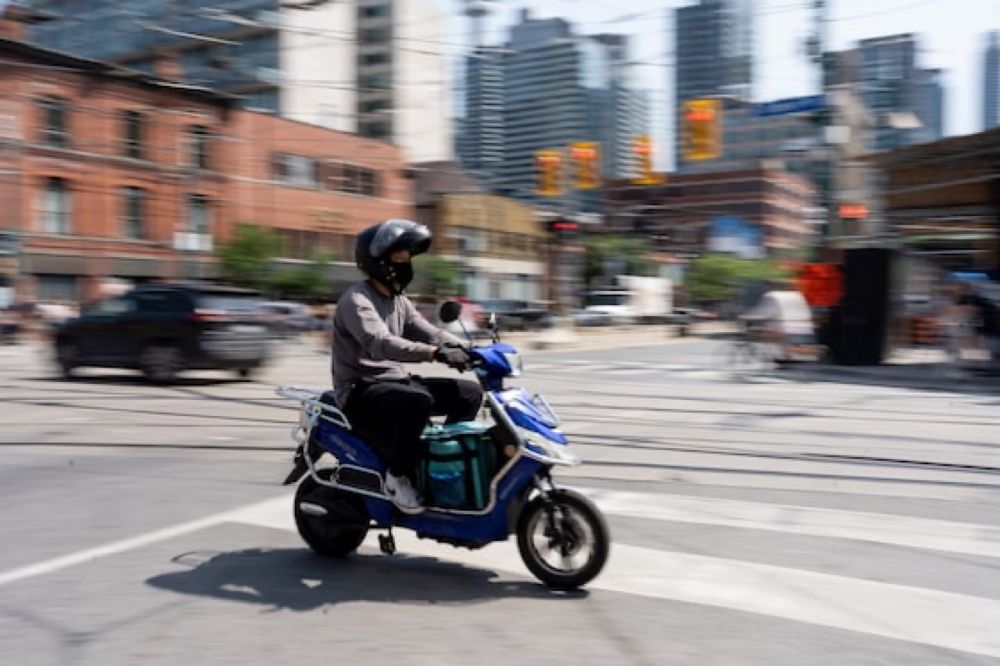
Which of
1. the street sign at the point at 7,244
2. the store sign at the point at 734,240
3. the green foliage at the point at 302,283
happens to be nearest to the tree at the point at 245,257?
the green foliage at the point at 302,283

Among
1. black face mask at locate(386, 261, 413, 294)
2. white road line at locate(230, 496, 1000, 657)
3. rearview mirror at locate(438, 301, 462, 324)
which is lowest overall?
white road line at locate(230, 496, 1000, 657)

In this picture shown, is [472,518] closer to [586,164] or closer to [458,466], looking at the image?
[458,466]

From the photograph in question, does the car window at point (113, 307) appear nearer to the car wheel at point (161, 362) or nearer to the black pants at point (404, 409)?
the car wheel at point (161, 362)

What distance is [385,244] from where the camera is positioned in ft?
16.4

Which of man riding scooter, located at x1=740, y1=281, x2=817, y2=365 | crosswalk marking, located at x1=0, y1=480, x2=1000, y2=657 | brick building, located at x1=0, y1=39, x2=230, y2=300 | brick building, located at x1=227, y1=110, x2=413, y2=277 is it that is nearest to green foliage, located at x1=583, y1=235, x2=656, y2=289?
brick building, located at x1=227, y1=110, x2=413, y2=277

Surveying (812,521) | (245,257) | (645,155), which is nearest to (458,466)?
(812,521)

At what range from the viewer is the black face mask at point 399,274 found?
16.7 feet

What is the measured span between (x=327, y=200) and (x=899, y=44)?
40.0 meters

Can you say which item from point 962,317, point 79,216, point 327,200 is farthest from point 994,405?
point 327,200

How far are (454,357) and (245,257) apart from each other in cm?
4459

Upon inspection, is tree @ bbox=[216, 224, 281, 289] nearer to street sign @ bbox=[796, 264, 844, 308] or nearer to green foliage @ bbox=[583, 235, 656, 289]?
street sign @ bbox=[796, 264, 844, 308]

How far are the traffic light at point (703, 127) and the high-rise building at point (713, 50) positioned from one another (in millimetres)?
312

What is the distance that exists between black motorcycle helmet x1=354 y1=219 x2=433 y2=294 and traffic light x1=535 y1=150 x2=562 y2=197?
73.7 feet

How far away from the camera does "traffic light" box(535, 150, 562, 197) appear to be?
2720 centimetres
